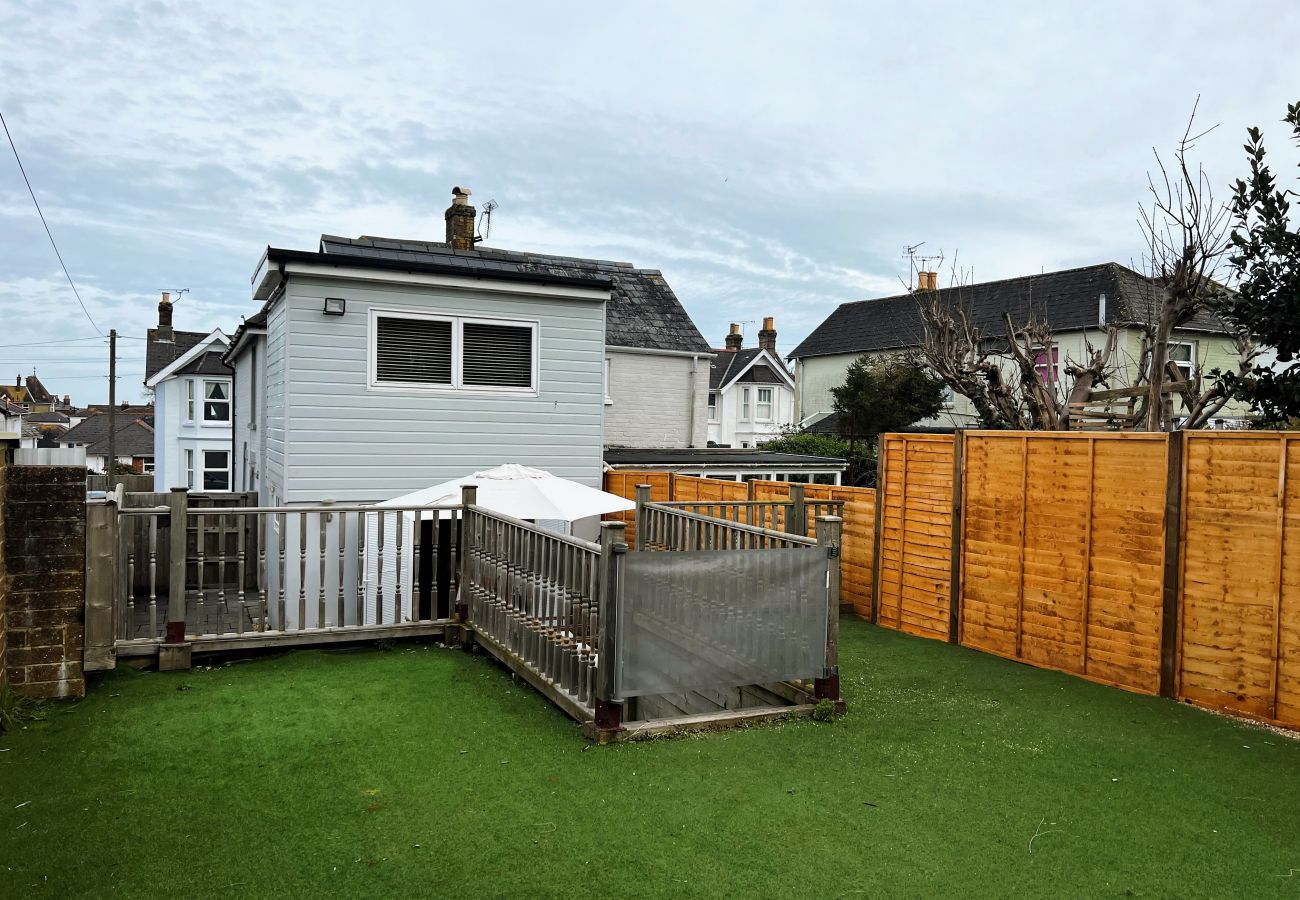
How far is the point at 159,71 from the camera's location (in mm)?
11531

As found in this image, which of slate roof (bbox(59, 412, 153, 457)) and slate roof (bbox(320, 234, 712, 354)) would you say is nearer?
slate roof (bbox(320, 234, 712, 354))

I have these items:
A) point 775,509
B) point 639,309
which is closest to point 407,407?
point 775,509

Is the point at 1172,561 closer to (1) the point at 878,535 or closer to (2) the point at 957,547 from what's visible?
(2) the point at 957,547

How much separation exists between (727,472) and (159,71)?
1097 centimetres

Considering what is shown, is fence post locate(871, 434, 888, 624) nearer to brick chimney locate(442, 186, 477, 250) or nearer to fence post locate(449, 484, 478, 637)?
fence post locate(449, 484, 478, 637)

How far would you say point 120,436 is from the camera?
54.3m

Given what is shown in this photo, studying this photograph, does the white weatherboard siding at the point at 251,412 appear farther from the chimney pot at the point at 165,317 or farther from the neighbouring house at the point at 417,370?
the chimney pot at the point at 165,317

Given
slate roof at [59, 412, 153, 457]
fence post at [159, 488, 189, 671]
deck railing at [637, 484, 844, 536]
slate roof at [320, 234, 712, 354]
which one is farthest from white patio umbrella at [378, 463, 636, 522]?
slate roof at [59, 412, 153, 457]

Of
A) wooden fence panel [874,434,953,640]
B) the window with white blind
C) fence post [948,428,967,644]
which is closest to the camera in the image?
fence post [948,428,967,644]

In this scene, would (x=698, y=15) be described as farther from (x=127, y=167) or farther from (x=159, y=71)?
(x=127, y=167)

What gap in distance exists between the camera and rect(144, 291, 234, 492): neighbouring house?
3275 centimetres

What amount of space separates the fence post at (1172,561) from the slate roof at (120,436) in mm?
56676

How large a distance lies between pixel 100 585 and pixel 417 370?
528 centimetres

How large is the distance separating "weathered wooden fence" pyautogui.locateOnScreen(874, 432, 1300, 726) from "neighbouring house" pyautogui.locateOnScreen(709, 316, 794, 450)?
3025cm
